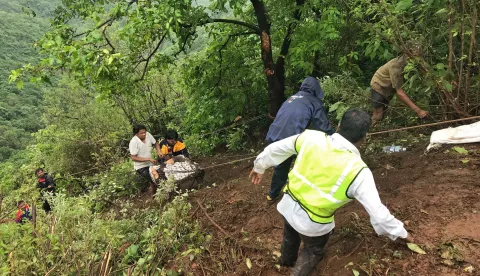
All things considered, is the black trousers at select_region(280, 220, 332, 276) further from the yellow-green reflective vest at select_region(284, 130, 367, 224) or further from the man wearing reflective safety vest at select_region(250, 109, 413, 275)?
the yellow-green reflective vest at select_region(284, 130, 367, 224)

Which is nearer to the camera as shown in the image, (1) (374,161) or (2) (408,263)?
(2) (408,263)

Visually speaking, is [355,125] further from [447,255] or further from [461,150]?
[461,150]

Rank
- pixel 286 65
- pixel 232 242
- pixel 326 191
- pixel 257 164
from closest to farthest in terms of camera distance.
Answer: pixel 326 191 → pixel 257 164 → pixel 232 242 → pixel 286 65

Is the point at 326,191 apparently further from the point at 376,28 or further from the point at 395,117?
the point at 395,117

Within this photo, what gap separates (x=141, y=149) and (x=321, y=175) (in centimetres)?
394

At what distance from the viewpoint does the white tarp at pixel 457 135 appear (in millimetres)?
3492

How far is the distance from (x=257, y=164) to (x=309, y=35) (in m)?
3.24

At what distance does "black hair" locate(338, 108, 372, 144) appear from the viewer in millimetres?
2039

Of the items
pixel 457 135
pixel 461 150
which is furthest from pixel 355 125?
pixel 457 135

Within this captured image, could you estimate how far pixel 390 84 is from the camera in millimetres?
4312

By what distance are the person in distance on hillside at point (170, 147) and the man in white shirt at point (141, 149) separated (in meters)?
0.11

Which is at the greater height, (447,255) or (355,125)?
(355,125)

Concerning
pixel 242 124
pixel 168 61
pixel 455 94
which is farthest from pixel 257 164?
pixel 242 124

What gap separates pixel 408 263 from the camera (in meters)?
2.36
